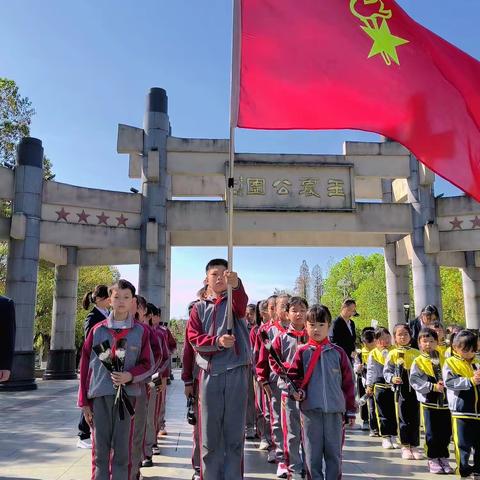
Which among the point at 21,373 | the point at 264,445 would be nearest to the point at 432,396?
the point at 264,445

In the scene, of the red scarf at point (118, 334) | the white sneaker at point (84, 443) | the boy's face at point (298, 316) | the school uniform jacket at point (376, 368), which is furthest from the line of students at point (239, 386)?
the school uniform jacket at point (376, 368)

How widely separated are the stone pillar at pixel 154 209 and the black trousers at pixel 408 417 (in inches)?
366

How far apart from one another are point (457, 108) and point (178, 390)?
11.0 metres

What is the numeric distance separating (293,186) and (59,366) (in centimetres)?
1001

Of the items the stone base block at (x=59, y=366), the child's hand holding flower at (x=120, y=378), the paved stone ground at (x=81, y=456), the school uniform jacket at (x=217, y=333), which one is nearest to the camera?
the child's hand holding flower at (x=120, y=378)

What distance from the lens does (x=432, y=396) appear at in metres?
5.49

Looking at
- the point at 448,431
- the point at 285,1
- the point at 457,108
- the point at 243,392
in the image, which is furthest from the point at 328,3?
the point at 448,431

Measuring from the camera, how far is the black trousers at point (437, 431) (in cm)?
534

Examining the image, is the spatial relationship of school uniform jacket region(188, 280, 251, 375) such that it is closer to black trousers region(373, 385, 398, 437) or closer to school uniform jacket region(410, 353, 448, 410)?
school uniform jacket region(410, 353, 448, 410)

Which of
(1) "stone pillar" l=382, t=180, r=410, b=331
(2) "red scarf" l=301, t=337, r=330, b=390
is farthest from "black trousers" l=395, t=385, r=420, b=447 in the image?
(1) "stone pillar" l=382, t=180, r=410, b=331

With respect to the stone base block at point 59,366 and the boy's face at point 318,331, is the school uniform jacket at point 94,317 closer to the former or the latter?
the boy's face at point 318,331

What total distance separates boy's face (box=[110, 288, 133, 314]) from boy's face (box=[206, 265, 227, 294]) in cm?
70

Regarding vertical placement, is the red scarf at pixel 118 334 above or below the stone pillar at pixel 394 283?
below

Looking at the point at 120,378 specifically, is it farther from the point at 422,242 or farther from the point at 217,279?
the point at 422,242
